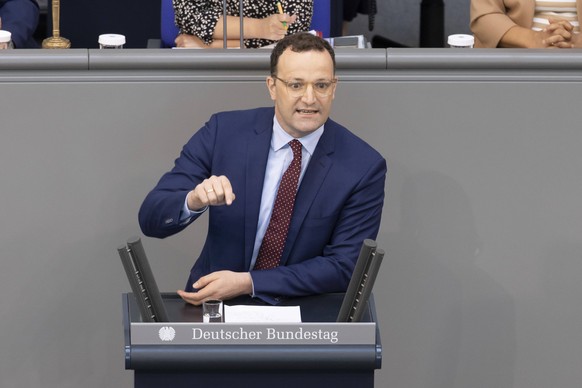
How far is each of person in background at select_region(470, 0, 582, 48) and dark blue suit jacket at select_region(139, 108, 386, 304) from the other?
1.35 m

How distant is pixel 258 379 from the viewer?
291 centimetres

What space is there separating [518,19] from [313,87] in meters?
1.61

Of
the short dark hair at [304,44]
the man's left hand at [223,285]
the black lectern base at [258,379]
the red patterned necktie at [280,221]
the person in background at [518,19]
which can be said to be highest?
the short dark hair at [304,44]

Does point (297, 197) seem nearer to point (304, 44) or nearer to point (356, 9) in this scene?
point (304, 44)

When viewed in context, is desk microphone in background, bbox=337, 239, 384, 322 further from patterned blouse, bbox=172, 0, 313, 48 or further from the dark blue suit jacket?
patterned blouse, bbox=172, 0, 313, 48

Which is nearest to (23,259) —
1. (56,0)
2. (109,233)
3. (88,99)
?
(109,233)

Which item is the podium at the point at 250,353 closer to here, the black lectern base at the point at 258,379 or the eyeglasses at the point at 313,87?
the black lectern base at the point at 258,379

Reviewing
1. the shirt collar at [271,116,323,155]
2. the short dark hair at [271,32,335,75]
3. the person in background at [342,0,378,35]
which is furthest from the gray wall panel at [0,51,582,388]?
the person in background at [342,0,378,35]

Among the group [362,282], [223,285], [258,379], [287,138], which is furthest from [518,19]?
[258,379]

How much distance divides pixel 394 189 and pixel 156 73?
2.61ft

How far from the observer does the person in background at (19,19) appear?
497 centimetres

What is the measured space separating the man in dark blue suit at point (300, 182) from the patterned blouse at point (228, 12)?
4.82 feet

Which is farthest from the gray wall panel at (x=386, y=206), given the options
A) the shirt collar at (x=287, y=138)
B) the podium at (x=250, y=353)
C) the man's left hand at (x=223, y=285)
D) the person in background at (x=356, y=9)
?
the person in background at (x=356, y=9)

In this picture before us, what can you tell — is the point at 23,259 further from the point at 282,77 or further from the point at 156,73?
the point at 282,77
